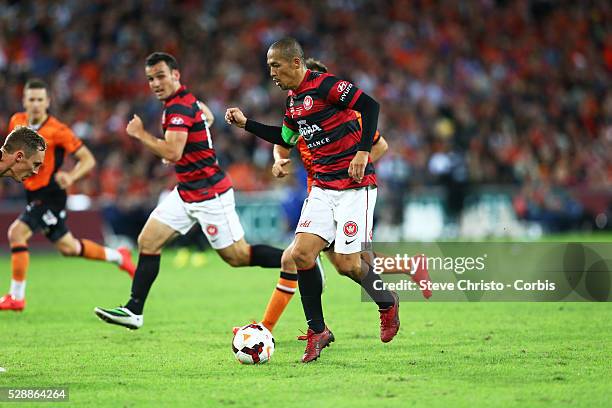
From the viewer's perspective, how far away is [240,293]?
43.4 feet

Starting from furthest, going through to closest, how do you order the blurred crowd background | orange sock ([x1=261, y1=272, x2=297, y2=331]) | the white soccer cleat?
1. the blurred crowd background
2. the white soccer cleat
3. orange sock ([x1=261, y1=272, x2=297, y2=331])

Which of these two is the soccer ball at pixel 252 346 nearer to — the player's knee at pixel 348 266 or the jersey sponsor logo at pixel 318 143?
the player's knee at pixel 348 266

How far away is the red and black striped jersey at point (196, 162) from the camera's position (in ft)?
31.3

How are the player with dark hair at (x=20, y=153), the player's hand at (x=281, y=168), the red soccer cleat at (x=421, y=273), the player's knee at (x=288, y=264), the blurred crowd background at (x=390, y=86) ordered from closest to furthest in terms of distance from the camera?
the player with dark hair at (x=20, y=153) → the player's hand at (x=281, y=168) → the player's knee at (x=288, y=264) → the red soccer cleat at (x=421, y=273) → the blurred crowd background at (x=390, y=86)

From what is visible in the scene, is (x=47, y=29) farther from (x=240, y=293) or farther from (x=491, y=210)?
(x=240, y=293)

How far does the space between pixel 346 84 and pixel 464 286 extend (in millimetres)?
4965

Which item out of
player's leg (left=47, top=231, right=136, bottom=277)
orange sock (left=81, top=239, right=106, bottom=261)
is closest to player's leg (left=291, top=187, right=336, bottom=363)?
player's leg (left=47, top=231, right=136, bottom=277)

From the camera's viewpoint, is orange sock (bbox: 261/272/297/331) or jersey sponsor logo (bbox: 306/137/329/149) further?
orange sock (bbox: 261/272/297/331)

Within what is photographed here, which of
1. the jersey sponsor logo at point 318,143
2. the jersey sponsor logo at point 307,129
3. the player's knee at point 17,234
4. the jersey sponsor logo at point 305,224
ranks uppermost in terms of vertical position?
the jersey sponsor logo at point 307,129

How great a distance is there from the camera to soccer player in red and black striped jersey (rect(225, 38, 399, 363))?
7812 mm

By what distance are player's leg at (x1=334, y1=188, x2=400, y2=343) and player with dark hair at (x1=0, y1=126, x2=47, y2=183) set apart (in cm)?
237

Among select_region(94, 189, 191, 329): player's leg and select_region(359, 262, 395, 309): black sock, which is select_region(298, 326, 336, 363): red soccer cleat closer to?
select_region(359, 262, 395, 309): black sock

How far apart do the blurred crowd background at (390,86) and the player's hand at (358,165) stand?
1294 centimetres

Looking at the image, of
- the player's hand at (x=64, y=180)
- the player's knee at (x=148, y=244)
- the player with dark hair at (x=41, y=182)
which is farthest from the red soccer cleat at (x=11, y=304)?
the player's knee at (x=148, y=244)
